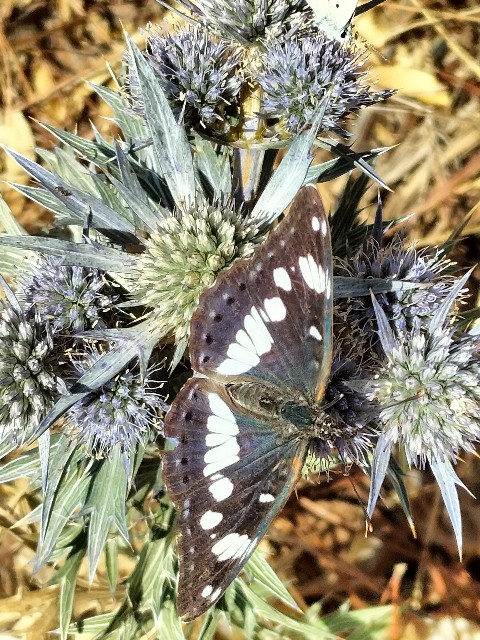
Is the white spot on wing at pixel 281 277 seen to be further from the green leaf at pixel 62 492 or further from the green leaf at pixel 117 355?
the green leaf at pixel 62 492

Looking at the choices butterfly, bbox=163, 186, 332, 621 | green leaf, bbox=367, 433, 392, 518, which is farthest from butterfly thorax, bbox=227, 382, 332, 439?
green leaf, bbox=367, 433, 392, 518

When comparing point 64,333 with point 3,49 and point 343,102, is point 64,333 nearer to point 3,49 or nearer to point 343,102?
point 343,102

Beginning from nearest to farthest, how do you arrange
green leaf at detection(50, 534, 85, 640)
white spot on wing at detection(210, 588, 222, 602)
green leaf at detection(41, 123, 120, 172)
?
white spot on wing at detection(210, 588, 222, 602), green leaf at detection(41, 123, 120, 172), green leaf at detection(50, 534, 85, 640)

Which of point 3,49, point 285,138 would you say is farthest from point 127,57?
point 3,49

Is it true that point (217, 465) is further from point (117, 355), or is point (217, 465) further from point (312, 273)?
point (312, 273)

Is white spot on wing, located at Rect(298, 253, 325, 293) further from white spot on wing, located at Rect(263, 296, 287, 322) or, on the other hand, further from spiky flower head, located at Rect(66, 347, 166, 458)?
spiky flower head, located at Rect(66, 347, 166, 458)

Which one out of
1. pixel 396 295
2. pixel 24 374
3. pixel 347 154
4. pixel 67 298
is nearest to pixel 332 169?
pixel 347 154

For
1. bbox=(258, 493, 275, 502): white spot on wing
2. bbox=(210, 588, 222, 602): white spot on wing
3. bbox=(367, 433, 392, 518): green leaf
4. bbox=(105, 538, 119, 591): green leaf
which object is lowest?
bbox=(105, 538, 119, 591): green leaf
